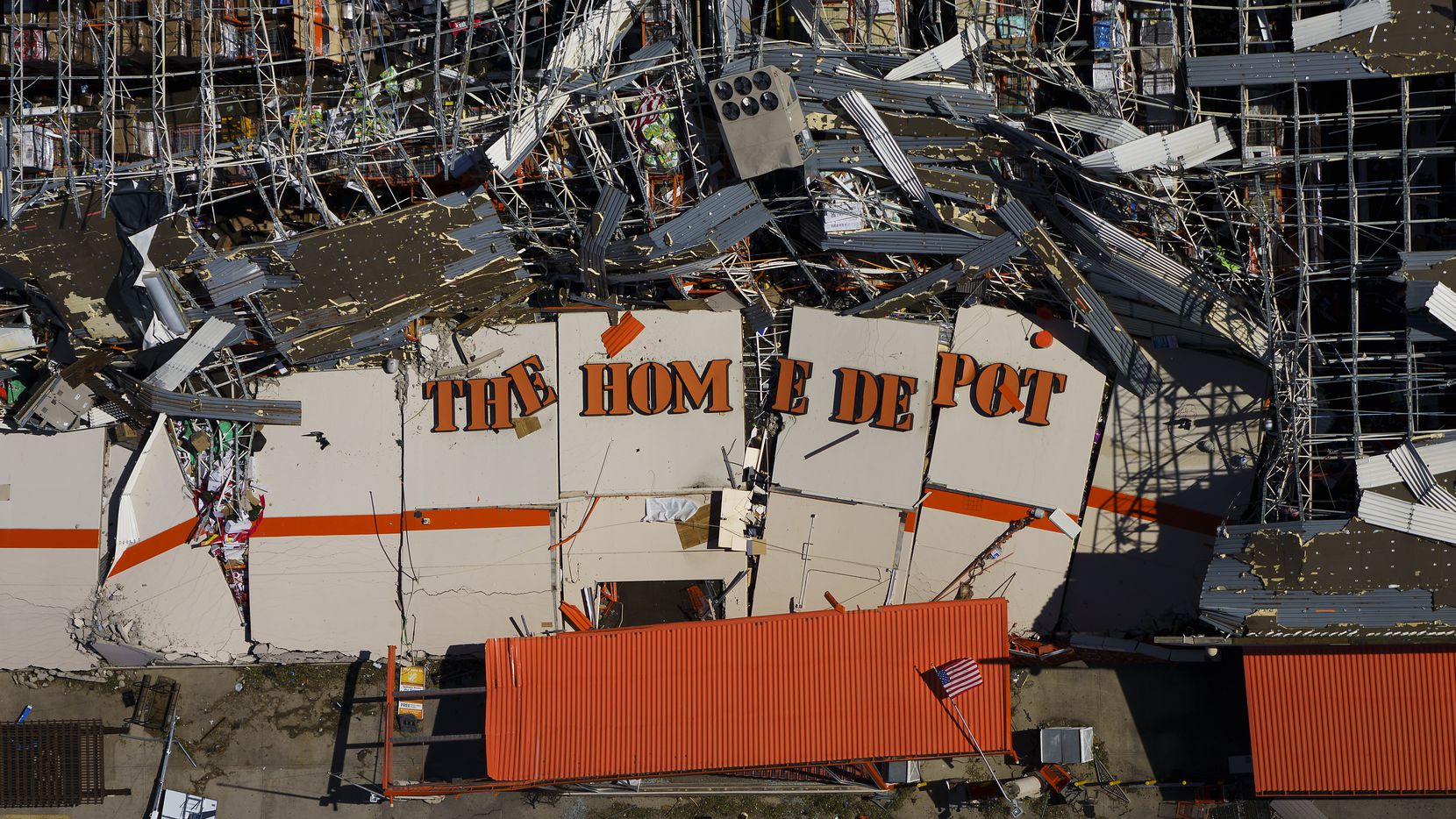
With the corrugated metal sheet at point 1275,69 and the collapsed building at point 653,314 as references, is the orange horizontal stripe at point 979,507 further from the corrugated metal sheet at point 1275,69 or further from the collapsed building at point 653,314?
the corrugated metal sheet at point 1275,69

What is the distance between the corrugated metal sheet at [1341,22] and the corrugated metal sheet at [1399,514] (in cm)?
776

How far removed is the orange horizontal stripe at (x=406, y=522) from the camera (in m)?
23.6

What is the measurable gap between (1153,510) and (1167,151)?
22.3 feet

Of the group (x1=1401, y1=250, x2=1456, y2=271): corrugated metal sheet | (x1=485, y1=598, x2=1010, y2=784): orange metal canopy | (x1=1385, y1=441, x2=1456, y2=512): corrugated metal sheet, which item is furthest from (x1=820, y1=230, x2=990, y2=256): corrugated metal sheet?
(x1=1385, y1=441, x2=1456, y2=512): corrugated metal sheet

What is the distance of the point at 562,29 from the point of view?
22.4 meters

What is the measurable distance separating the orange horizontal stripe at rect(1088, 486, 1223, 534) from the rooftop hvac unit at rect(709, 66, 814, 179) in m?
8.63

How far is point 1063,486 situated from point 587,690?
980cm

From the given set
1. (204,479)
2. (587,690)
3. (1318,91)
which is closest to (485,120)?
(204,479)

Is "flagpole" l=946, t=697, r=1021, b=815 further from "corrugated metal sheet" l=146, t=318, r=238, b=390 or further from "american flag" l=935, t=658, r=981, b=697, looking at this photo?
"corrugated metal sheet" l=146, t=318, r=238, b=390

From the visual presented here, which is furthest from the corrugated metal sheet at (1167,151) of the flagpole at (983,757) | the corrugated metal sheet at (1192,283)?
the flagpole at (983,757)

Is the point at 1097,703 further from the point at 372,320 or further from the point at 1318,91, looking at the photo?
the point at 372,320

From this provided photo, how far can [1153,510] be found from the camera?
2278cm

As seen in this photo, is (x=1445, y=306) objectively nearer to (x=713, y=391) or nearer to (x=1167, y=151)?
(x=1167, y=151)

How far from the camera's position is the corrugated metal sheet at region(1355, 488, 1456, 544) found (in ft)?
65.7
